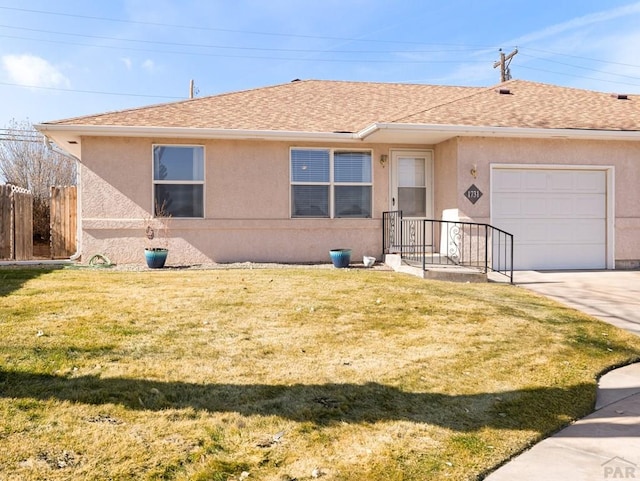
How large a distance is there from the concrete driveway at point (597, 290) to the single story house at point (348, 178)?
110cm

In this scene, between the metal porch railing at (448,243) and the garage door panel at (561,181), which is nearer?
the metal porch railing at (448,243)

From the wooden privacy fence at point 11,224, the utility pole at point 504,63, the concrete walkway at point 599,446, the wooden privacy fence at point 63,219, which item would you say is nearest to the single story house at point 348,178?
the wooden privacy fence at point 11,224

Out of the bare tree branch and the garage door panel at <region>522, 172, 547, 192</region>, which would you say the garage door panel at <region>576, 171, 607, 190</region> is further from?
the bare tree branch

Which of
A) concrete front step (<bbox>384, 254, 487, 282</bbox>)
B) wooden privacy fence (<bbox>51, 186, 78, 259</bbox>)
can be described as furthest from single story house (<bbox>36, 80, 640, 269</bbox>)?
wooden privacy fence (<bbox>51, 186, 78, 259</bbox>)

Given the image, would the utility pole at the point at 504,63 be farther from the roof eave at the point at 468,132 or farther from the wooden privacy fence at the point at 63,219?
the wooden privacy fence at the point at 63,219

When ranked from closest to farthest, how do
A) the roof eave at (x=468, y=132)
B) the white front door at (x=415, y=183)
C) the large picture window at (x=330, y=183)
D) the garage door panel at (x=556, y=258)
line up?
the roof eave at (x=468, y=132) < the garage door panel at (x=556, y=258) < the large picture window at (x=330, y=183) < the white front door at (x=415, y=183)

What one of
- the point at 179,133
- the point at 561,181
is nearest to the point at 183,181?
the point at 179,133

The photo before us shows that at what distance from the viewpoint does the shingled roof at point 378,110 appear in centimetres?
1160

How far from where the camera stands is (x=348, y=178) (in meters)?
12.5

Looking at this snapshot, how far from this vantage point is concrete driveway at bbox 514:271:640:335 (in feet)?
23.7

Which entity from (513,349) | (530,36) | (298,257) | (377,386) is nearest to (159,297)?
(377,386)

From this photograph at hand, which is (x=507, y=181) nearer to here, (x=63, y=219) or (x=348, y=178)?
(x=348, y=178)

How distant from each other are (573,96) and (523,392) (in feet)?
39.7

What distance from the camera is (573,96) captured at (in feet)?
45.8
